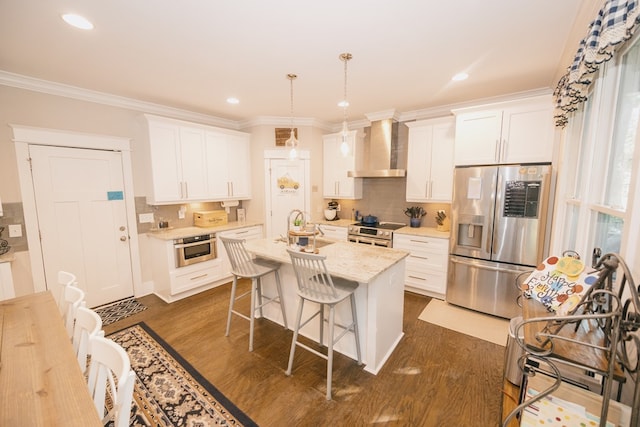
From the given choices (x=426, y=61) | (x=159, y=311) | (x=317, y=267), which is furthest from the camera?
(x=159, y=311)

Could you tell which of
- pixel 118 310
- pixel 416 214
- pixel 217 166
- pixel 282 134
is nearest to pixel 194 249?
pixel 118 310

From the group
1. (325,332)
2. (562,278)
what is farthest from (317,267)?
(562,278)

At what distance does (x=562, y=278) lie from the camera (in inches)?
48.6

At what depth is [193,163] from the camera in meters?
3.86

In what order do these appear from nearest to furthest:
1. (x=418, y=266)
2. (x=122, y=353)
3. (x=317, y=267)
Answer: (x=122, y=353) → (x=317, y=267) → (x=418, y=266)

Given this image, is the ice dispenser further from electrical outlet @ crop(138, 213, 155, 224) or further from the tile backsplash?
electrical outlet @ crop(138, 213, 155, 224)

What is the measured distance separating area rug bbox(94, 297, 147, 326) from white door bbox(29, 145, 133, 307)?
0.11 meters

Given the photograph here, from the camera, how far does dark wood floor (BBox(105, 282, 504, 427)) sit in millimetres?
1778

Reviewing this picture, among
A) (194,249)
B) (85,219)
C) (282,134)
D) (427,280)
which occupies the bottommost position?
(427,280)

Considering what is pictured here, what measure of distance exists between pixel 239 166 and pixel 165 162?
117 centimetres

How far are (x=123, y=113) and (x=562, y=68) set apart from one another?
496 cm

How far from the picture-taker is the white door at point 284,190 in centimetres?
446

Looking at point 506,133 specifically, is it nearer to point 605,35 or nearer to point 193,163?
point 605,35

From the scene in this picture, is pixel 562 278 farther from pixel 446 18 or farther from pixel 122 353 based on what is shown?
pixel 122 353
